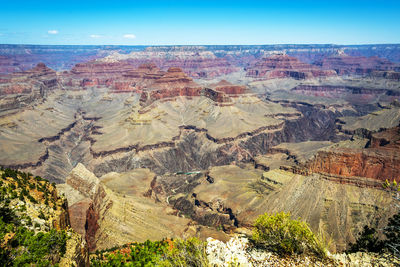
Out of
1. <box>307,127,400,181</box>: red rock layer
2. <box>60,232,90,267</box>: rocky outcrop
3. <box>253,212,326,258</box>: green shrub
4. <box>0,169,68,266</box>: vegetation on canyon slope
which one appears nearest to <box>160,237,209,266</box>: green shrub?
<box>253,212,326,258</box>: green shrub

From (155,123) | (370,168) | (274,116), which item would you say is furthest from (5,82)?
(370,168)

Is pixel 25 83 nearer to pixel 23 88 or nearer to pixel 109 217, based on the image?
pixel 23 88

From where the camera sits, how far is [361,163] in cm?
5803

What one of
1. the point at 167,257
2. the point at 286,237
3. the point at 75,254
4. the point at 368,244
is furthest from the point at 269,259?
the point at 368,244

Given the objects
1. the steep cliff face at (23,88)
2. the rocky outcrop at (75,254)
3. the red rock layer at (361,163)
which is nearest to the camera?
the rocky outcrop at (75,254)

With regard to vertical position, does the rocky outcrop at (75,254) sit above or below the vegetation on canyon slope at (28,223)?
below

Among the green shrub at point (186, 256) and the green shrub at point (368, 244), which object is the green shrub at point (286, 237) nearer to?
the green shrub at point (186, 256)

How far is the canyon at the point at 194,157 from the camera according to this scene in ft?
168

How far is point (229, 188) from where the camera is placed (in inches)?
2913

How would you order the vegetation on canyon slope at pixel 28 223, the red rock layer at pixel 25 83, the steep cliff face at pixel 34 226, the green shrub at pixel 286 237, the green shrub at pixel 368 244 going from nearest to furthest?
1. the vegetation on canyon slope at pixel 28 223
2. the steep cliff face at pixel 34 226
3. the green shrub at pixel 286 237
4. the green shrub at pixel 368 244
5. the red rock layer at pixel 25 83

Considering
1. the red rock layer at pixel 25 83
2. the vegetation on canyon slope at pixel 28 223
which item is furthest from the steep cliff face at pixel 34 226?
the red rock layer at pixel 25 83

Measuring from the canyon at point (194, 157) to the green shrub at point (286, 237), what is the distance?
62.2 ft

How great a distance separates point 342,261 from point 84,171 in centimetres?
4457

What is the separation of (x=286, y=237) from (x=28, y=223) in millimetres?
22575
